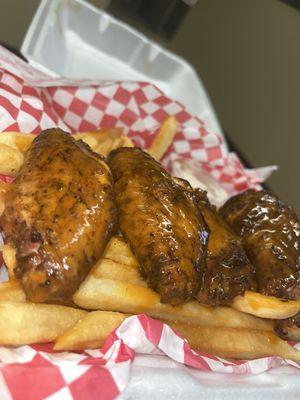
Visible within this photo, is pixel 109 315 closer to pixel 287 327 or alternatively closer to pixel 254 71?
pixel 287 327

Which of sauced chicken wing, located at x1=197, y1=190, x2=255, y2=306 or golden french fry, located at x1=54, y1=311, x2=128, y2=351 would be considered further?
sauced chicken wing, located at x1=197, y1=190, x2=255, y2=306

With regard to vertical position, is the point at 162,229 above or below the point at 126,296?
above

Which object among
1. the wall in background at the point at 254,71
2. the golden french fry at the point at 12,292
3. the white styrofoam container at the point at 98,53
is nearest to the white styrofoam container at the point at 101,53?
the white styrofoam container at the point at 98,53

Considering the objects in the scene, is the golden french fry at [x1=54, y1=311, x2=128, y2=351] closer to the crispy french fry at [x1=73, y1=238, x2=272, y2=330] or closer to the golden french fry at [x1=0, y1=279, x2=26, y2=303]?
the crispy french fry at [x1=73, y1=238, x2=272, y2=330]

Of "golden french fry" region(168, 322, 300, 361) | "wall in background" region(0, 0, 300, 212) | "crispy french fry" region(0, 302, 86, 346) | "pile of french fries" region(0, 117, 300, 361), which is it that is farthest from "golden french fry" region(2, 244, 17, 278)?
"wall in background" region(0, 0, 300, 212)

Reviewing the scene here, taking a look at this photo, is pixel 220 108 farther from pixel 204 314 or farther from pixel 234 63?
pixel 204 314

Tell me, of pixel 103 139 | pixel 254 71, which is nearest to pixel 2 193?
pixel 103 139

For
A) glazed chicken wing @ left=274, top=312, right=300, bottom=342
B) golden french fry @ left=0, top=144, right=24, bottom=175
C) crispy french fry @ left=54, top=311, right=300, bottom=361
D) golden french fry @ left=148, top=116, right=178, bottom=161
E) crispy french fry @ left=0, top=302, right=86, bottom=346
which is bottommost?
crispy french fry @ left=0, top=302, right=86, bottom=346
